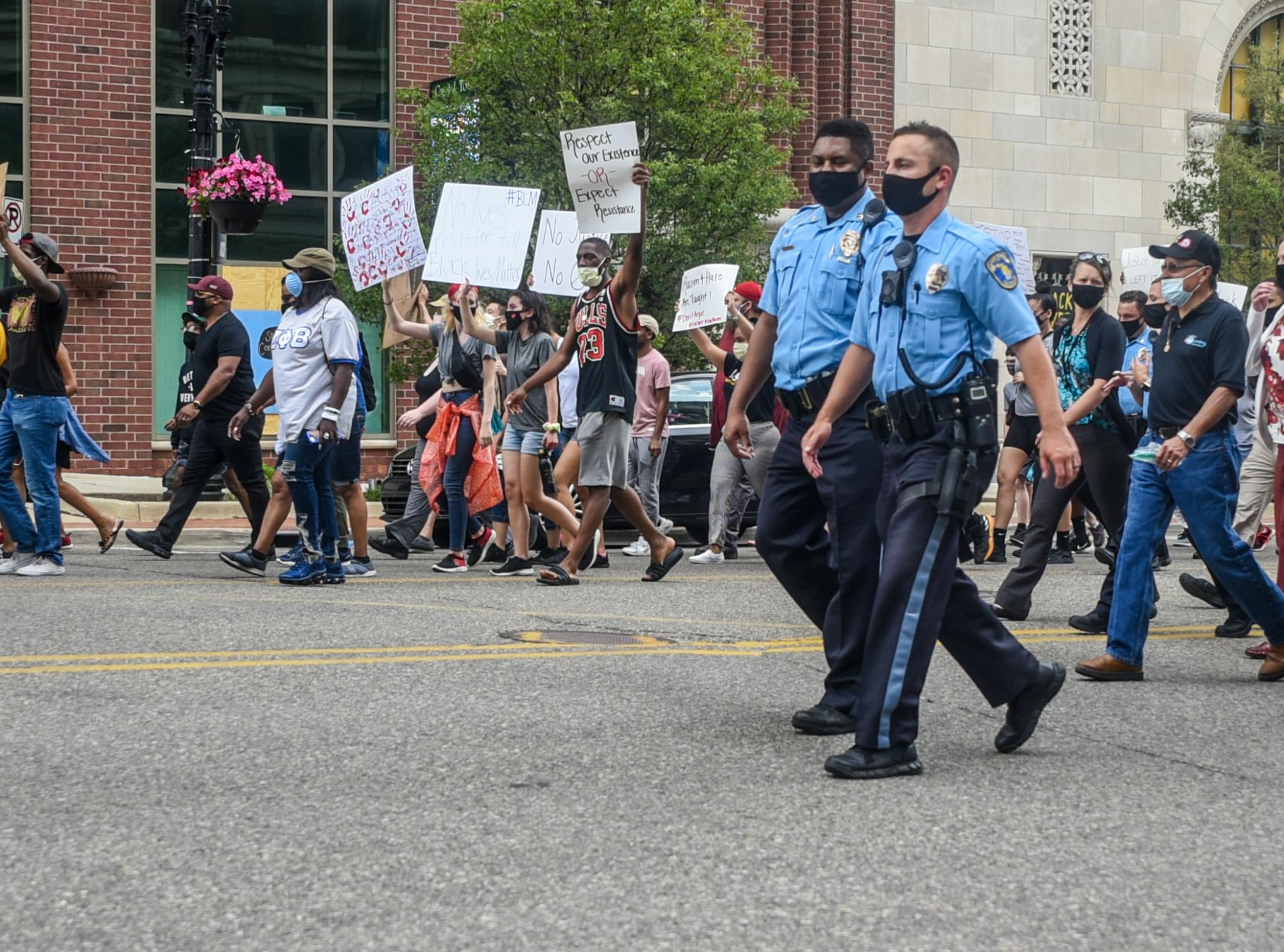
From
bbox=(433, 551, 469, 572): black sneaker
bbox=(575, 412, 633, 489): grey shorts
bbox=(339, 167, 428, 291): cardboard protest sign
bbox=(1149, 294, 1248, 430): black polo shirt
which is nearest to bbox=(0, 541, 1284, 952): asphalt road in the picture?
bbox=(1149, 294, 1248, 430): black polo shirt

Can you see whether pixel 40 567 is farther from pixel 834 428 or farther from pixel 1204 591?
pixel 1204 591

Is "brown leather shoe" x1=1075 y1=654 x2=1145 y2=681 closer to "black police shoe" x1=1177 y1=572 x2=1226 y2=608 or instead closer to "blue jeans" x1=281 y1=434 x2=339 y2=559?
"black police shoe" x1=1177 y1=572 x2=1226 y2=608

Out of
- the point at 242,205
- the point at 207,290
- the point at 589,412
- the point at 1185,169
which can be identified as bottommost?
the point at 589,412

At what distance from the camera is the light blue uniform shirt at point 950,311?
5191 millimetres

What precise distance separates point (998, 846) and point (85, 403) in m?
17.9

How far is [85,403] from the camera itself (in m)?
20.6

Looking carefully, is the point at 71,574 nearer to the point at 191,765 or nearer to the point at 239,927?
the point at 191,765

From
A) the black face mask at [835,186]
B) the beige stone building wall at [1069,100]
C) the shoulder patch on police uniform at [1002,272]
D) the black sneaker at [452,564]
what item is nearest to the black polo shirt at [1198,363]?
the black face mask at [835,186]

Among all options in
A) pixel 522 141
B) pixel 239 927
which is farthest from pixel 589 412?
pixel 522 141

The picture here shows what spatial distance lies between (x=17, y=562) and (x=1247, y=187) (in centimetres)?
2138

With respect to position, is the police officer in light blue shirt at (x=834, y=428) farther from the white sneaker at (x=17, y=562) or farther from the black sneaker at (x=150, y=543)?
the black sneaker at (x=150, y=543)

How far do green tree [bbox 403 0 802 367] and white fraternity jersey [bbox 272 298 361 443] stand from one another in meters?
8.48

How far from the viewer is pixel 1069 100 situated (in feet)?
91.7

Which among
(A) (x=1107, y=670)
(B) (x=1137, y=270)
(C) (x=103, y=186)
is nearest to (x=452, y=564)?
(A) (x=1107, y=670)
